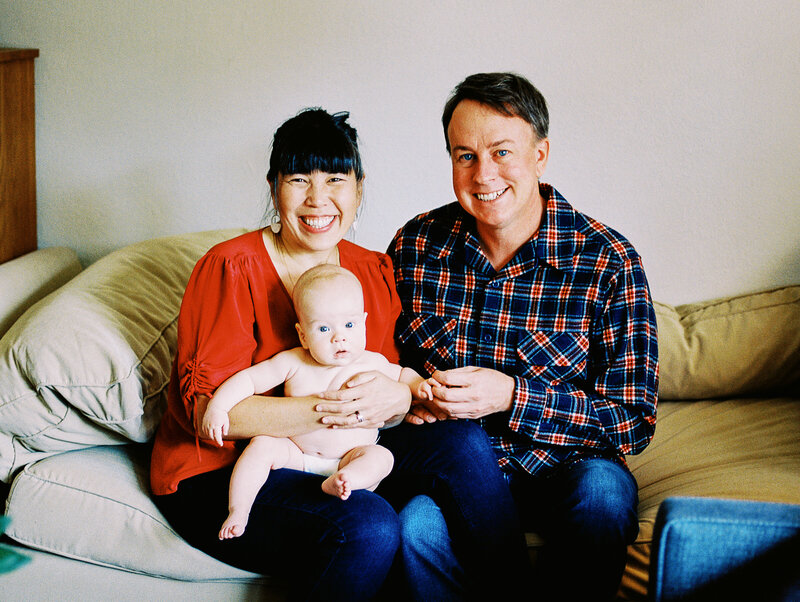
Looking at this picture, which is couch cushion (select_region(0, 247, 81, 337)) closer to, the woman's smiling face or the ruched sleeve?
the ruched sleeve

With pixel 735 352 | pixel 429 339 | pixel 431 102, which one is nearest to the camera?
pixel 429 339

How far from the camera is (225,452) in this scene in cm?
153

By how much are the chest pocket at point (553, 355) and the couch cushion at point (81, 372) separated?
0.82 metres

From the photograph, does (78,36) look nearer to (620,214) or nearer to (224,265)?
(224,265)

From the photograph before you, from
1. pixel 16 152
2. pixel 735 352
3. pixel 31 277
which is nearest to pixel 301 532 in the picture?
pixel 31 277

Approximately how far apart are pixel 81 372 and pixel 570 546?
1.04m

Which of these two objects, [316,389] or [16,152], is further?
[16,152]

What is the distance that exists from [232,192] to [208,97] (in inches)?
11.7

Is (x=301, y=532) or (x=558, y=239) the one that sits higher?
(x=558, y=239)

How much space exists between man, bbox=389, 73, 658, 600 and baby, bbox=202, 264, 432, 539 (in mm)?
175

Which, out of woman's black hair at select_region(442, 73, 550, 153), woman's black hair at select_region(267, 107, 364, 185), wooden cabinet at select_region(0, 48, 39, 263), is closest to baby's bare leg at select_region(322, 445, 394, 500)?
woman's black hair at select_region(267, 107, 364, 185)

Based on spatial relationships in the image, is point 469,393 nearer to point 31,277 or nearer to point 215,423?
point 215,423

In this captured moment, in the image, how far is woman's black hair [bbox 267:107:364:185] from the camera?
1562 mm

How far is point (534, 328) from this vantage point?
1688mm
